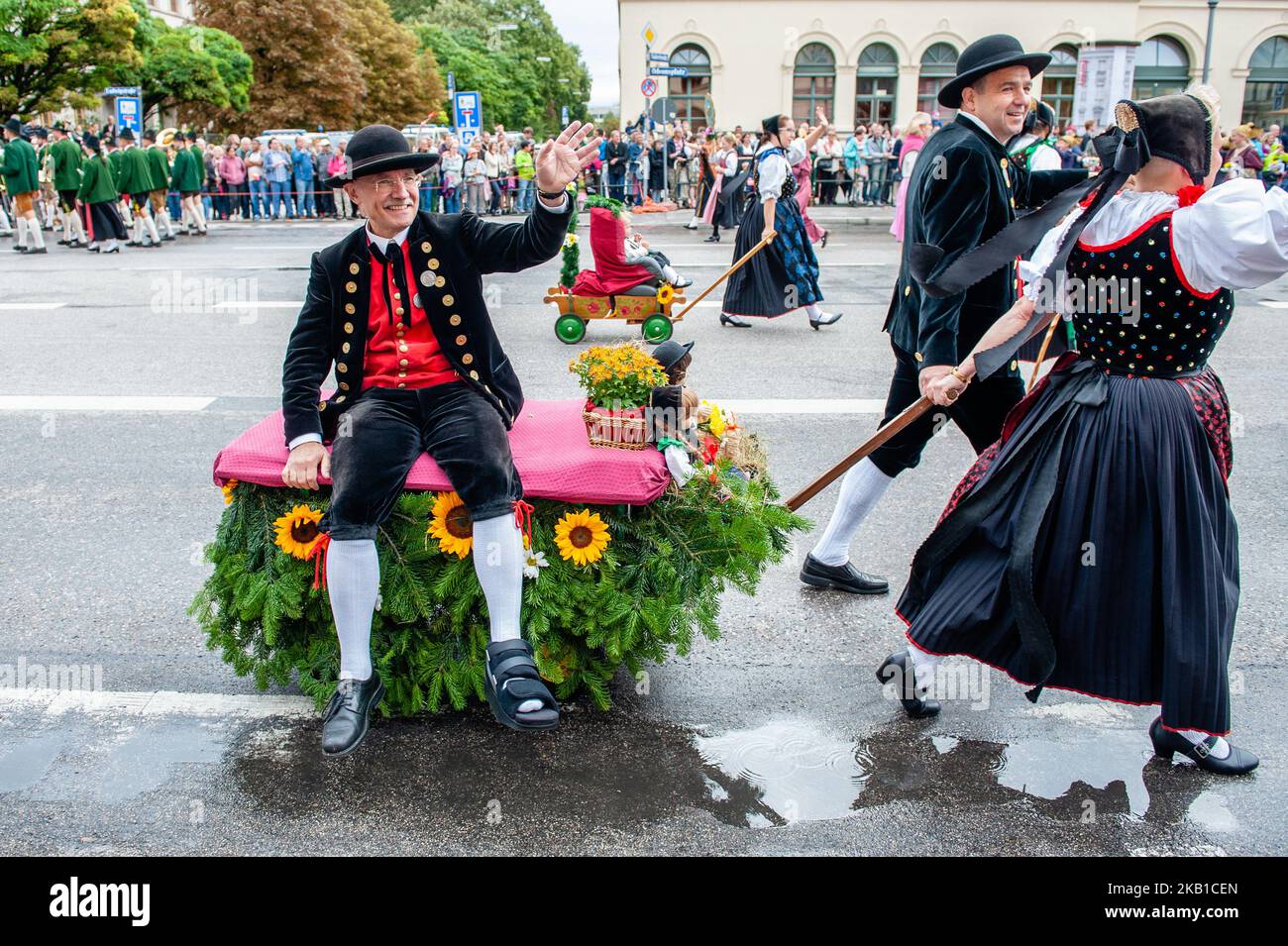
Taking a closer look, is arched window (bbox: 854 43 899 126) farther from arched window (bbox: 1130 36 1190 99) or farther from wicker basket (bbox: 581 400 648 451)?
wicker basket (bbox: 581 400 648 451)

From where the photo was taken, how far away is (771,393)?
A: 7.92 meters

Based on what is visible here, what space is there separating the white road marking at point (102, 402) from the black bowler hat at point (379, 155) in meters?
4.72

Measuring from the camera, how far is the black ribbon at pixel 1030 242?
295 cm

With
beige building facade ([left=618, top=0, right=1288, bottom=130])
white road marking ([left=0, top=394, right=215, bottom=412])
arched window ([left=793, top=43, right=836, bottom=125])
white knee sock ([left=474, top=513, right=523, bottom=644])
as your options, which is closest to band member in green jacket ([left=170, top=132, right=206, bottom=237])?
white road marking ([left=0, top=394, right=215, bottom=412])

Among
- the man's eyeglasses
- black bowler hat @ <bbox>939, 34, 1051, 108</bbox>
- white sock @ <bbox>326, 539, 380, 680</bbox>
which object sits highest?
black bowler hat @ <bbox>939, 34, 1051, 108</bbox>

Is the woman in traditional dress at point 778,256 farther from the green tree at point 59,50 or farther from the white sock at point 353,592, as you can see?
the green tree at point 59,50

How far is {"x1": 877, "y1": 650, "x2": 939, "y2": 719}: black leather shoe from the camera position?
11.7ft

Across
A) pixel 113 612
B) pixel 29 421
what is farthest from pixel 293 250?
pixel 113 612

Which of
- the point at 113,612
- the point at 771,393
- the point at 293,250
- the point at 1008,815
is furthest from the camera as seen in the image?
the point at 293,250

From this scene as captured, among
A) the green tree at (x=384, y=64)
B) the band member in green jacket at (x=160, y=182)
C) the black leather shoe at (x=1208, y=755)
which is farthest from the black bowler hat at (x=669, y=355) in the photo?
the green tree at (x=384, y=64)

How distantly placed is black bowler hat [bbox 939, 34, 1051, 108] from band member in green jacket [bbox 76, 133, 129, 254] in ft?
52.3

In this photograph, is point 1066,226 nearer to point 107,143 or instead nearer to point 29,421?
point 29,421

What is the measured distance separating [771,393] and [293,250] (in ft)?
37.5

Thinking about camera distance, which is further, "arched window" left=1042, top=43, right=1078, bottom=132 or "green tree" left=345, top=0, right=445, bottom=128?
"green tree" left=345, top=0, right=445, bottom=128
